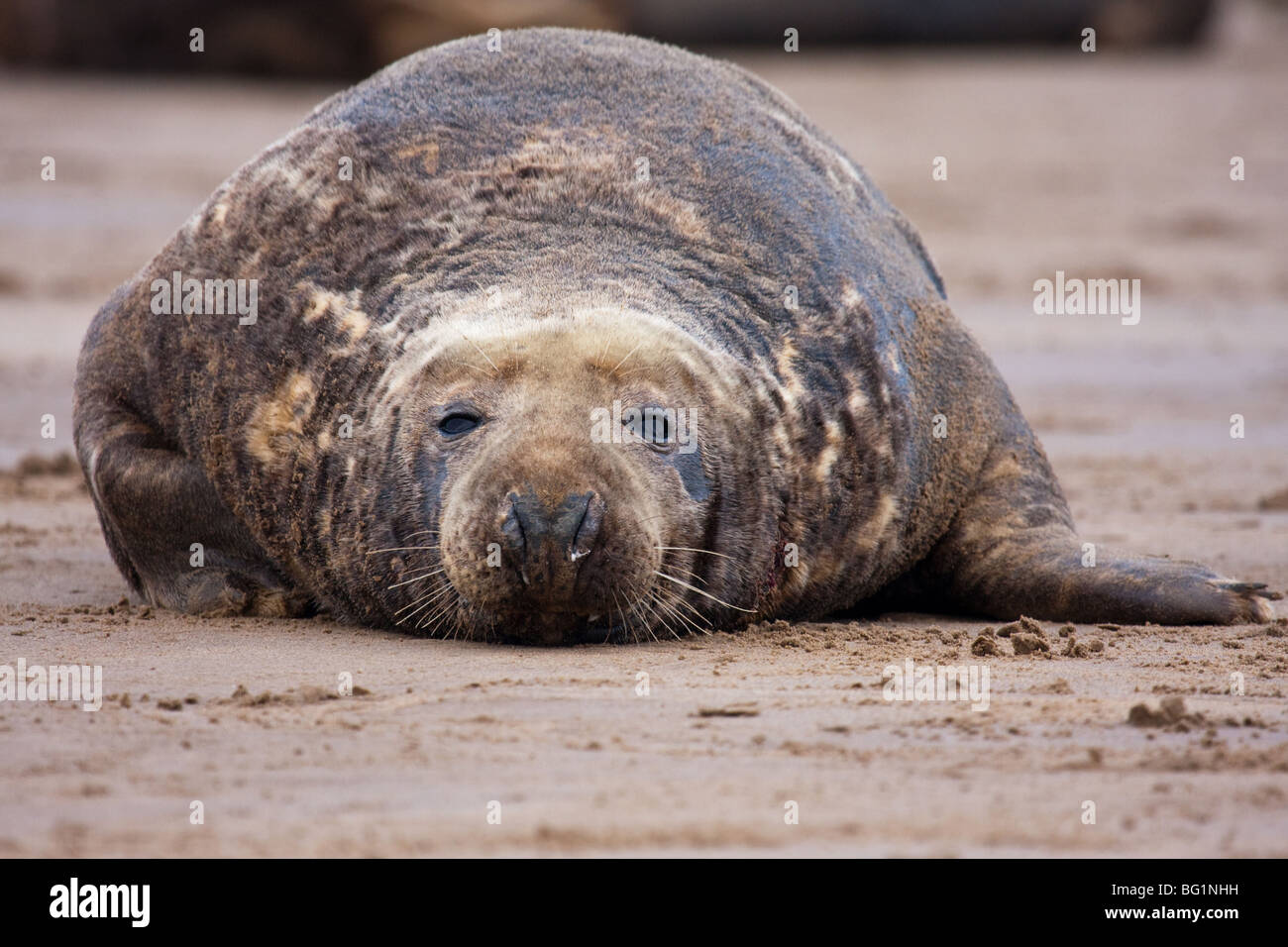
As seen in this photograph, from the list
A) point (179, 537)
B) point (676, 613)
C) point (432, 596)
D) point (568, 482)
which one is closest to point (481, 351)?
point (568, 482)

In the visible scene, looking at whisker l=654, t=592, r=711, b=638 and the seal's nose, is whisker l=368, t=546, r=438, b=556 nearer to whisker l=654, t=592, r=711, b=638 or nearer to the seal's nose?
the seal's nose

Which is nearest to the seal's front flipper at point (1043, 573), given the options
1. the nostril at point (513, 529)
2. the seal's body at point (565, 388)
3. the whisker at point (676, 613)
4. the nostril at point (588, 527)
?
the seal's body at point (565, 388)

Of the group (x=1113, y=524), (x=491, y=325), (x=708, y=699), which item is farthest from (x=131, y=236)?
(x=708, y=699)

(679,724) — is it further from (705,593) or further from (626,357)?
(626,357)

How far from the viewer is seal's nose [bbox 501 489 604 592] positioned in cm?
494

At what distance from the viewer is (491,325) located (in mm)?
5418

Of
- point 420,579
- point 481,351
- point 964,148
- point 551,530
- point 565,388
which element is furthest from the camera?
point 964,148

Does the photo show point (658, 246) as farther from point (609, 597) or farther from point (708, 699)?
point (708, 699)

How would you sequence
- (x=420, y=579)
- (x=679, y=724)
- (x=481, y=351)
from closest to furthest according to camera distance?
1. (x=679, y=724)
2. (x=481, y=351)
3. (x=420, y=579)

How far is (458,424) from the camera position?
209 inches

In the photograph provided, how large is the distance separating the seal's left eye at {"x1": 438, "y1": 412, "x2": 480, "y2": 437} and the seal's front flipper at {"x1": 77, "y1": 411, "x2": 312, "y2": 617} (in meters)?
1.03

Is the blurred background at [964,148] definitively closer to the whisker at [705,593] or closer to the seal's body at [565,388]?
the seal's body at [565,388]

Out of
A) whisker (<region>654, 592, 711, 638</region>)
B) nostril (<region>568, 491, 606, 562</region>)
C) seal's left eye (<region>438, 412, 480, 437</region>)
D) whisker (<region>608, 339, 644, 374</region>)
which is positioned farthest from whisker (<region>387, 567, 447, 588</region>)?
whisker (<region>608, 339, 644, 374</region>)

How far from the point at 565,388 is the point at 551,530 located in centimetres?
46
